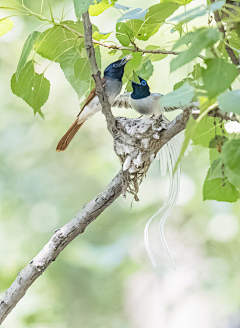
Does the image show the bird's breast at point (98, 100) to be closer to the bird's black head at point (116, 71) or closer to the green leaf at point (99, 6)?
the bird's black head at point (116, 71)

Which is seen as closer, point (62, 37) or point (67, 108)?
point (62, 37)

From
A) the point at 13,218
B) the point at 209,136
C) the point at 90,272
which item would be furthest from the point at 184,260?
the point at 209,136

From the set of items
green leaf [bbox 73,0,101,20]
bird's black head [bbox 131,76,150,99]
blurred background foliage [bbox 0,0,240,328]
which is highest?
green leaf [bbox 73,0,101,20]

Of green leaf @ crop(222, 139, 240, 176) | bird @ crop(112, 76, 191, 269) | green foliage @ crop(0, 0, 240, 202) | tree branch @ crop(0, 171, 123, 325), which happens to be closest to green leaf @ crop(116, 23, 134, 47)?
green foliage @ crop(0, 0, 240, 202)

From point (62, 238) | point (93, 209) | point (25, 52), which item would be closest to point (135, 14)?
point (25, 52)

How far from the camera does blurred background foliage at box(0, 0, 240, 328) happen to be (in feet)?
7.26

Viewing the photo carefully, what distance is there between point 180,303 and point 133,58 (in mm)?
1828

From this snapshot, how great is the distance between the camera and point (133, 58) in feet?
2.99

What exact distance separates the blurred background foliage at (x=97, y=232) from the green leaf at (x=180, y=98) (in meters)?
1.85

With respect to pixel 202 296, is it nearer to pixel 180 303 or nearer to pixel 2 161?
pixel 180 303

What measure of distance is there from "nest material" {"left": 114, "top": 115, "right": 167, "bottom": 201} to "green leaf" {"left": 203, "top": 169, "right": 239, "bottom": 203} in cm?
28

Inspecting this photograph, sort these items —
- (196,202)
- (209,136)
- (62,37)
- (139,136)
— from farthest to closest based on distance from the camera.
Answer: (196,202) < (139,136) < (62,37) < (209,136)

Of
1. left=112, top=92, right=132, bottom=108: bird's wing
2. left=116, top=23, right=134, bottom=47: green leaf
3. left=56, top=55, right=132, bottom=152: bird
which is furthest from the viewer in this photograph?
left=112, top=92, right=132, bottom=108: bird's wing

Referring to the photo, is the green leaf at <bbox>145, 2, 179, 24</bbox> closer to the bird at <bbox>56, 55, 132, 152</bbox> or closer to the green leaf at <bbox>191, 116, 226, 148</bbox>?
the green leaf at <bbox>191, 116, 226, 148</bbox>
